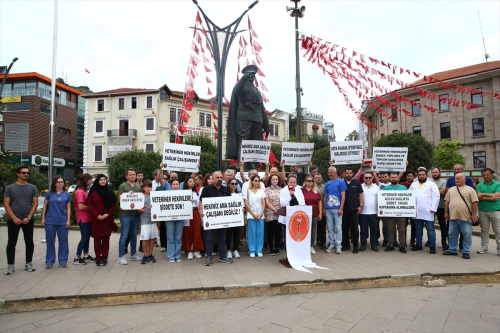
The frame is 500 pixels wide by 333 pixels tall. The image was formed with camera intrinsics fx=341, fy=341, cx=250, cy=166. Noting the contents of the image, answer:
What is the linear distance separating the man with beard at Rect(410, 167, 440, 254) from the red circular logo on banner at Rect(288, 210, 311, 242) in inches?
111

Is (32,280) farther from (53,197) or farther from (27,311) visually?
(53,197)

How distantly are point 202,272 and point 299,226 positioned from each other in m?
2.10

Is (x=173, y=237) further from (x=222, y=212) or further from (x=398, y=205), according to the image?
(x=398, y=205)

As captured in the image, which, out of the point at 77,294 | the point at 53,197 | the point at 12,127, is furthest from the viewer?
the point at 12,127

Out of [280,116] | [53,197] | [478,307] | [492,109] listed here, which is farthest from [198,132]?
[478,307]

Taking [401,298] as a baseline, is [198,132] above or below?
above

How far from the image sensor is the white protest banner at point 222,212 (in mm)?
6621

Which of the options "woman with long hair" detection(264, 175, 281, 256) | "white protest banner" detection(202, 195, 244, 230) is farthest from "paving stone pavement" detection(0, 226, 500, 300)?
"white protest banner" detection(202, 195, 244, 230)

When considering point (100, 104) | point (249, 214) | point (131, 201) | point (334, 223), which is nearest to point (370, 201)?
point (334, 223)

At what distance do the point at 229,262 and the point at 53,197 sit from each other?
11.9 ft

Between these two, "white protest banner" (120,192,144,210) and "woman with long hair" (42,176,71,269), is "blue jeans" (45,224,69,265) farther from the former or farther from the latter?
"white protest banner" (120,192,144,210)

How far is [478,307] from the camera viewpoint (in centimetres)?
468

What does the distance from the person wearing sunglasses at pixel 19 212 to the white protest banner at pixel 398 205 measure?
724 cm

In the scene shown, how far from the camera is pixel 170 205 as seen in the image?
682cm
